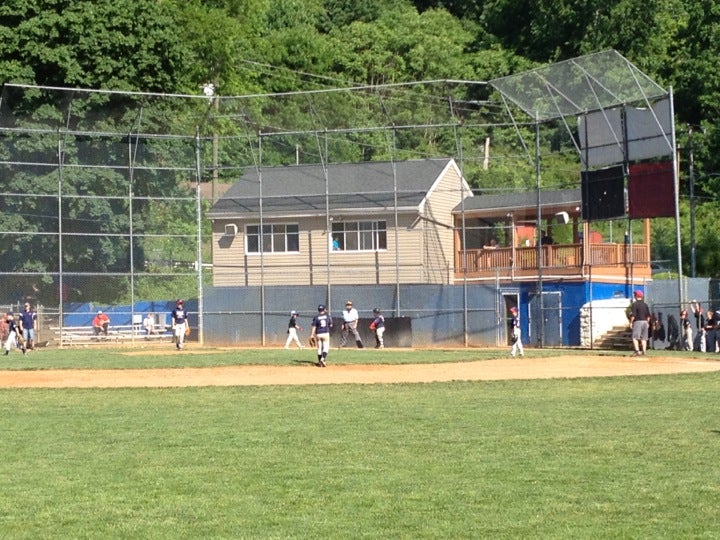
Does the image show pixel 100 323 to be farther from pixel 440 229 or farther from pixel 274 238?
pixel 440 229

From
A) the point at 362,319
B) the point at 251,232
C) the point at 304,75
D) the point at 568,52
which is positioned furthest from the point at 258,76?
the point at 362,319

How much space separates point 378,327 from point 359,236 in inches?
275

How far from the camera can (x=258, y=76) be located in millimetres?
68625

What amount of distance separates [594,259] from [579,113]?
4.98 m

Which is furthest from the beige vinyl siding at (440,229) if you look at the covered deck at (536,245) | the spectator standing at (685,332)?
the spectator standing at (685,332)

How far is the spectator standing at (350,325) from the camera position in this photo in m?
39.0

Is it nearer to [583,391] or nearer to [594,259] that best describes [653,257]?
[594,259]

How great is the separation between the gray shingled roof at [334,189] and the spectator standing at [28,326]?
10.6 meters

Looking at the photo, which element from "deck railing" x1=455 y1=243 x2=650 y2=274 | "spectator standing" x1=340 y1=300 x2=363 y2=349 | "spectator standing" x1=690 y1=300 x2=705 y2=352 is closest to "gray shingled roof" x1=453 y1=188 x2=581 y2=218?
"deck railing" x1=455 y1=243 x2=650 y2=274

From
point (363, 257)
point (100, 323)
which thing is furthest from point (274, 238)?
point (100, 323)

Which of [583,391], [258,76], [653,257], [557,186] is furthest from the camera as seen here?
[258,76]

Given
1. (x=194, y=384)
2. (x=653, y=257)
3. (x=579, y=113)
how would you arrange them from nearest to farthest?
(x=194, y=384) → (x=579, y=113) → (x=653, y=257)

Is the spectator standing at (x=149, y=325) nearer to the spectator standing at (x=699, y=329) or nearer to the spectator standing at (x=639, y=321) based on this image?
the spectator standing at (x=699, y=329)

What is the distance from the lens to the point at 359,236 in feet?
150
